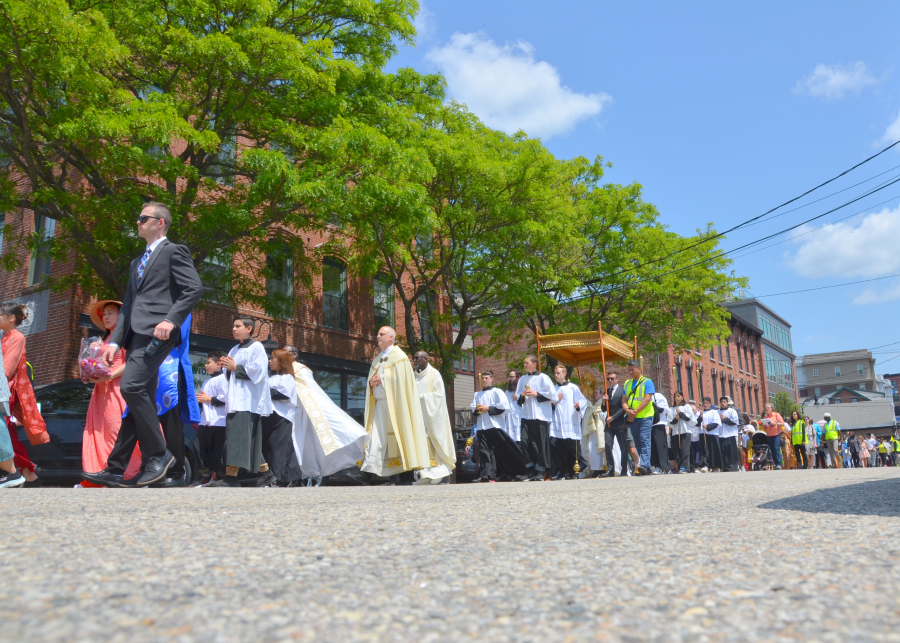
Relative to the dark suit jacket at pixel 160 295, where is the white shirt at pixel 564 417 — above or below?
below

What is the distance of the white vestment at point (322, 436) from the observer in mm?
9664

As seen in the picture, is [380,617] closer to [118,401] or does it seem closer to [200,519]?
[200,519]

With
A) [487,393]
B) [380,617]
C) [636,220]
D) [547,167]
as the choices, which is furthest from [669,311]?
[380,617]

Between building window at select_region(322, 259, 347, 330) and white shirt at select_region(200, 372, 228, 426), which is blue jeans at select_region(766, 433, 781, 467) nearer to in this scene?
building window at select_region(322, 259, 347, 330)

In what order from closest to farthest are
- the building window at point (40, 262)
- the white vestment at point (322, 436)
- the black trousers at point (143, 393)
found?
1. the black trousers at point (143, 393)
2. the white vestment at point (322, 436)
3. the building window at point (40, 262)

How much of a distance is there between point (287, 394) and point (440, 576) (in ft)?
23.9

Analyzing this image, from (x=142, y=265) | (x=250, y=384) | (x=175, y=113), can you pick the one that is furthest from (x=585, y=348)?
(x=142, y=265)

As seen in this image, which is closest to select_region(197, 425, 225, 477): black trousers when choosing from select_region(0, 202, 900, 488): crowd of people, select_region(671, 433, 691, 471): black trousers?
select_region(0, 202, 900, 488): crowd of people

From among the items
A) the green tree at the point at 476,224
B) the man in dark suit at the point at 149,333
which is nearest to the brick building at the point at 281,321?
the green tree at the point at 476,224

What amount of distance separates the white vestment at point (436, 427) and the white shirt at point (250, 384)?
218 cm

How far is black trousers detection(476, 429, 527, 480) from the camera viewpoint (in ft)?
39.4

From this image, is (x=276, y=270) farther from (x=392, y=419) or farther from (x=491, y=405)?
(x=392, y=419)

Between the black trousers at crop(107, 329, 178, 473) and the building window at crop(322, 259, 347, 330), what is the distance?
53.9 feet

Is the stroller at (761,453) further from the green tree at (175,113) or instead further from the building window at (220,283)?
the building window at (220,283)
